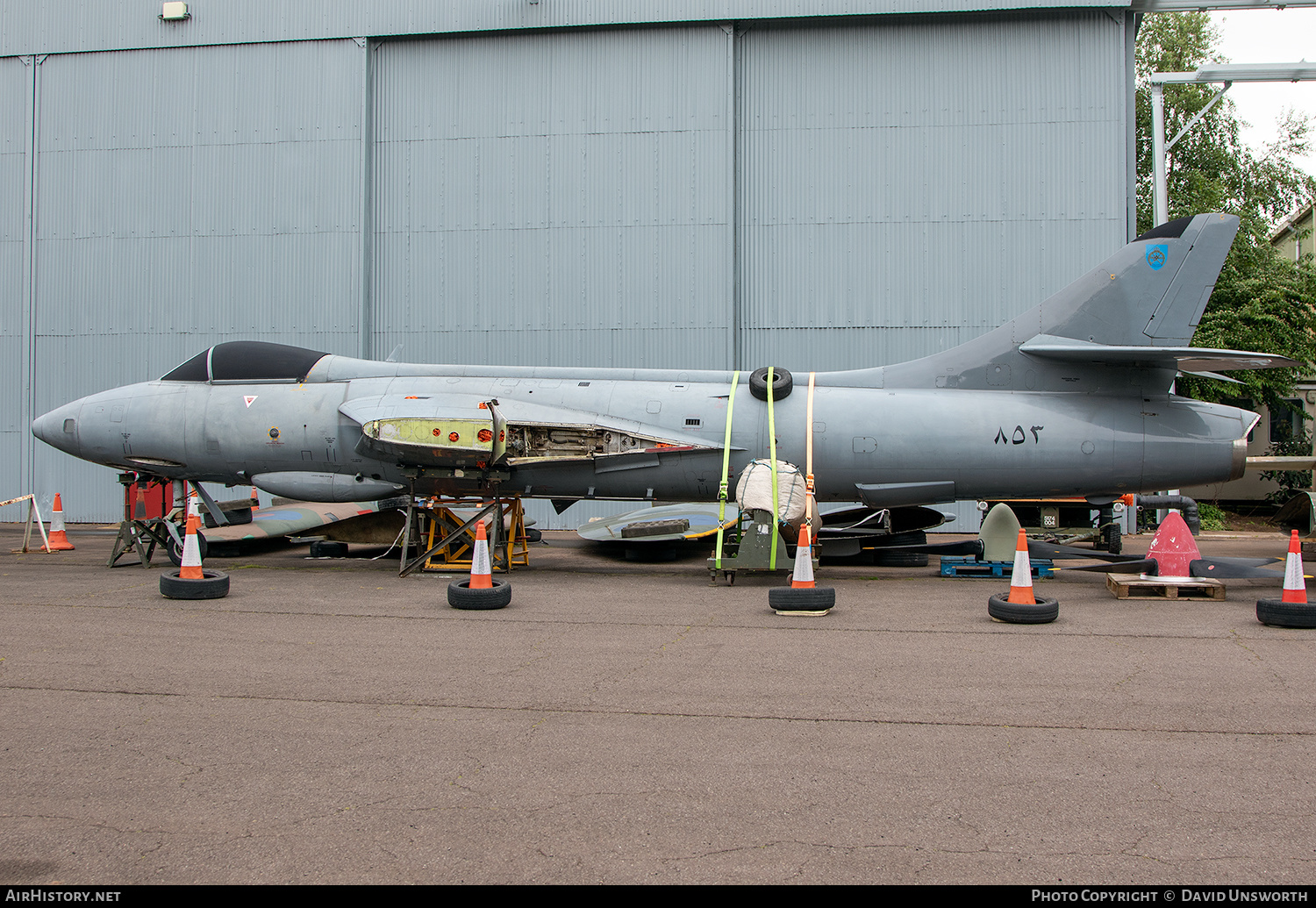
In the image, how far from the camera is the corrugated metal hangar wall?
55.7 ft

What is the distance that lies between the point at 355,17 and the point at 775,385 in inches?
531

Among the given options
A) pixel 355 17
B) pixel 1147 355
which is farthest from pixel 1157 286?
pixel 355 17

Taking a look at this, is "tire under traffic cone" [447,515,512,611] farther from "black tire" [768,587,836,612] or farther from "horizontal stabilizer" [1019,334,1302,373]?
"horizontal stabilizer" [1019,334,1302,373]

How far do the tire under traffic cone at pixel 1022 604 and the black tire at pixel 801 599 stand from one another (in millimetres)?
1424

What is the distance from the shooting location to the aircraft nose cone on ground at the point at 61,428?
11.9 m

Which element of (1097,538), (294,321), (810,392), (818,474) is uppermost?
(294,321)

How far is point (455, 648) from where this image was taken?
654cm

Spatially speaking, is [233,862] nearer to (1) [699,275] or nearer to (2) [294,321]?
(1) [699,275]

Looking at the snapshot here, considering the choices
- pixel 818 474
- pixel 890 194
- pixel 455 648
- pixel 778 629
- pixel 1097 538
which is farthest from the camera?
pixel 890 194

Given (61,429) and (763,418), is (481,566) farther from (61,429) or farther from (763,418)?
(61,429)

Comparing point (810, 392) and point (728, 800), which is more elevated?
point (810, 392)

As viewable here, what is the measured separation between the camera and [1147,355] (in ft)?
31.7

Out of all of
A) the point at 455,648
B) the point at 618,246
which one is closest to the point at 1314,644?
A: the point at 455,648

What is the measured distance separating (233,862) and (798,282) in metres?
15.7
